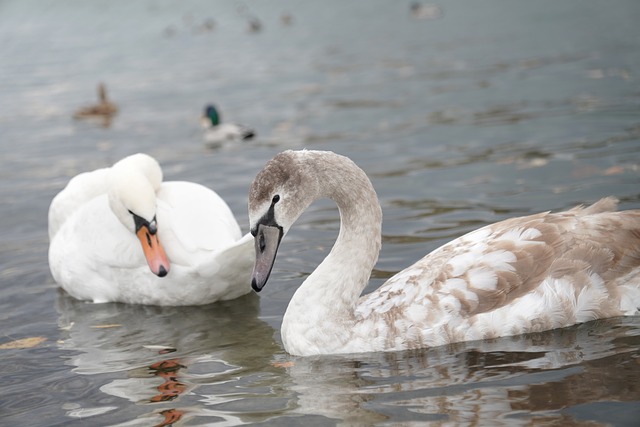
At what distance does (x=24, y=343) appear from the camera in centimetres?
692

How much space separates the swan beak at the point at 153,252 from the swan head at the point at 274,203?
1449 mm

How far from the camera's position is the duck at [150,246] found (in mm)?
7211

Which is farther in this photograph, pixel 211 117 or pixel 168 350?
pixel 211 117

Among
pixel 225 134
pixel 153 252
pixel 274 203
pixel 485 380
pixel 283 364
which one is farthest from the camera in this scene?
pixel 225 134

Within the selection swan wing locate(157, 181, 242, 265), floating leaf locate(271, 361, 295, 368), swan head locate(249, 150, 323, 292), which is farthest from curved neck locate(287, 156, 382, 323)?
swan wing locate(157, 181, 242, 265)

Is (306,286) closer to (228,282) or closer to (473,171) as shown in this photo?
(228,282)

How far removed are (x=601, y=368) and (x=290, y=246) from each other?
3.94 m

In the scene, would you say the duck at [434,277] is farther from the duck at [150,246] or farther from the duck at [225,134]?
the duck at [225,134]

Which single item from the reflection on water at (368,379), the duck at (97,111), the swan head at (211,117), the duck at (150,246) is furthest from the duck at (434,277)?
the duck at (97,111)

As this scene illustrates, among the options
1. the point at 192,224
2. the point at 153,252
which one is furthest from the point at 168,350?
the point at 192,224

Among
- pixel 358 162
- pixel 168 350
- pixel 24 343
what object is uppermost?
pixel 358 162

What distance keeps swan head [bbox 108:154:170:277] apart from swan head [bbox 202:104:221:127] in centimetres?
873

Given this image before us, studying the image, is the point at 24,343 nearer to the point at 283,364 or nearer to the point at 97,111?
the point at 283,364

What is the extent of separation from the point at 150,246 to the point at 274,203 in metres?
1.70
